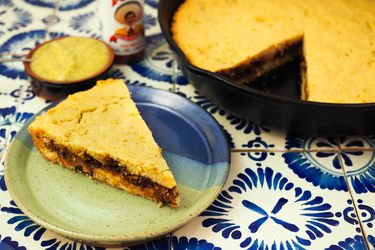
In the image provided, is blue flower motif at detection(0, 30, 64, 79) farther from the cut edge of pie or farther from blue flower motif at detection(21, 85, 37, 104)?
the cut edge of pie

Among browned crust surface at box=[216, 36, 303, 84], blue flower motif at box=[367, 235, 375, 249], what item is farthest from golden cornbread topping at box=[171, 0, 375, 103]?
blue flower motif at box=[367, 235, 375, 249]

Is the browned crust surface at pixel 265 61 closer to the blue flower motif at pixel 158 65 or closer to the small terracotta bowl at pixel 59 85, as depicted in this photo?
the blue flower motif at pixel 158 65

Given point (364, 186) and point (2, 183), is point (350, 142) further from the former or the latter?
point (2, 183)

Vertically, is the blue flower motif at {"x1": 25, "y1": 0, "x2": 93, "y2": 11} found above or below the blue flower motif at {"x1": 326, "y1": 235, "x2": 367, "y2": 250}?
above

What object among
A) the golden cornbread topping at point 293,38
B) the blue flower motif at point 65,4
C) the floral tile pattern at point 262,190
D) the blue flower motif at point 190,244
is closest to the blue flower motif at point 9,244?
the floral tile pattern at point 262,190

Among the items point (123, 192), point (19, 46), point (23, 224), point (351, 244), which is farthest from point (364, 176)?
point (19, 46)
